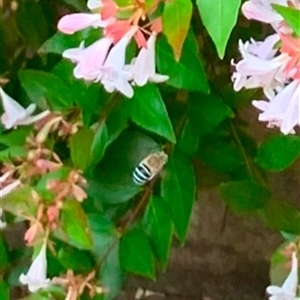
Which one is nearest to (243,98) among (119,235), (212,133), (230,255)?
(212,133)

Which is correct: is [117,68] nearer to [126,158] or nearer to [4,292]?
[126,158]

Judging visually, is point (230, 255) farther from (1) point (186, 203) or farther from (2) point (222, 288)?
(1) point (186, 203)

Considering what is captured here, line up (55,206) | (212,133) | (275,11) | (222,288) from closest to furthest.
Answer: (275,11)
(55,206)
(212,133)
(222,288)

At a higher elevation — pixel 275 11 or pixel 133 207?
pixel 275 11

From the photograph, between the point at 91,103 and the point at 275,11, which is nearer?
the point at 275,11

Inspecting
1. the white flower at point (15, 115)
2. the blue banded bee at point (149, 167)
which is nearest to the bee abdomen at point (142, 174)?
the blue banded bee at point (149, 167)
